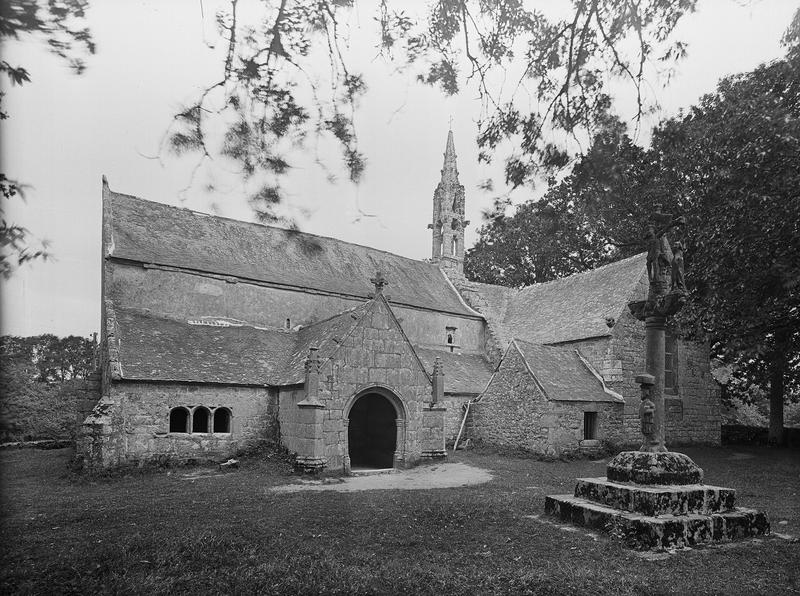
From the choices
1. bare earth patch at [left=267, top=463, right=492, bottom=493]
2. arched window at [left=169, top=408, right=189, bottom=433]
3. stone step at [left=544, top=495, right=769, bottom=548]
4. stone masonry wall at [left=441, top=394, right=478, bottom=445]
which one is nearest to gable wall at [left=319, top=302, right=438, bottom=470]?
bare earth patch at [left=267, top=463, right=492, bottom=493]

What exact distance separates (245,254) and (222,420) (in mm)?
8225

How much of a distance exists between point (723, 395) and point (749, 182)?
15.6m

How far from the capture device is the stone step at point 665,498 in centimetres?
752

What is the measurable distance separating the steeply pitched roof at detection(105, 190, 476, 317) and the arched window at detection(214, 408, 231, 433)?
5406 mm

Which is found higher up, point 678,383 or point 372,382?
point 372,382

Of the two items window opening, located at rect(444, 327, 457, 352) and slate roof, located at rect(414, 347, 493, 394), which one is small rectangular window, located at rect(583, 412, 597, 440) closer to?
slate roof, located at rect(414, 347, 493, 394)

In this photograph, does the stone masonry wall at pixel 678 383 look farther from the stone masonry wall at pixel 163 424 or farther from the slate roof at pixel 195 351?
the stone masonry wall at pixel 163 424

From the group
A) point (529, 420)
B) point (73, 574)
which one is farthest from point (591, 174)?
point (529, 420)

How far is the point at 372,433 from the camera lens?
63.3 feet

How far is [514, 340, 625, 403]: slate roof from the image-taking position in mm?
19203

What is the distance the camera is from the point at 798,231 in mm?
13500

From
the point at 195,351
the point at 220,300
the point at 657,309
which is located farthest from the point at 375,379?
the point at 657,309

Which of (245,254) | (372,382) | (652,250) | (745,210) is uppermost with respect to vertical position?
(745,210)

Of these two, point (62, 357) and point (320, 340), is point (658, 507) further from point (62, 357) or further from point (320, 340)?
point (62, 357)
